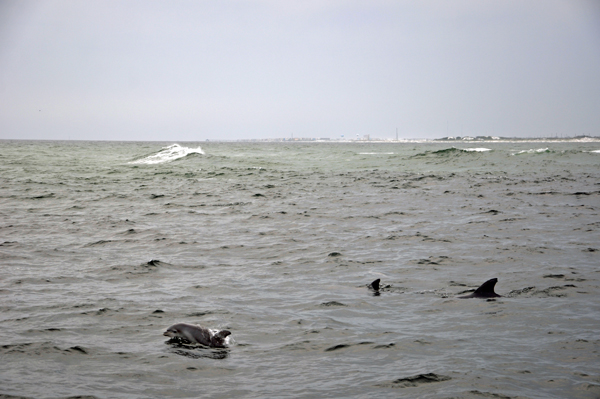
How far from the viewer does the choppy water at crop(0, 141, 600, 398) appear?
615 centimetres

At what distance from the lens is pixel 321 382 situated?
6074 millimetres

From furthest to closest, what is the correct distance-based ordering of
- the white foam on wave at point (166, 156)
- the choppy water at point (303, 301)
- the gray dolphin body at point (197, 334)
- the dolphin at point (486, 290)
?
the white foam on wave at point (166, 156), the dolphin at point (486, 290), the gray dolphin body at point (197, 334), the choppy water at point (303, 301)

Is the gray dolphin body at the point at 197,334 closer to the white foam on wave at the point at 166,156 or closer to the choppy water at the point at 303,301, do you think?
the choppy water at the point at 303,301

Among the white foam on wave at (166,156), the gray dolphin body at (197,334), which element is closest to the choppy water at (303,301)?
the gray dolphin body at (197,334)

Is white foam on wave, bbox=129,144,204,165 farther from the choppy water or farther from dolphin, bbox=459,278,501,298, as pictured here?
dolphin, bbox=459,278,501,298

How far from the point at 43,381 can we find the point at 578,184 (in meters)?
29.1

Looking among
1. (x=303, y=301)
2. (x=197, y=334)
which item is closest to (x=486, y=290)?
(x=303, y=301)

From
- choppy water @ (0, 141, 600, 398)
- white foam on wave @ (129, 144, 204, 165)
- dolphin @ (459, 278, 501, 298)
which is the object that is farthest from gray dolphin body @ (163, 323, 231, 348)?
white foam on wave @ (129, 144, 204, 165)

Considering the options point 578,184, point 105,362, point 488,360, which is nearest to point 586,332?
point 488,360

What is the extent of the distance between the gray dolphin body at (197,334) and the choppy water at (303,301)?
0.60ft

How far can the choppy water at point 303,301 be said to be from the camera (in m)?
6.15

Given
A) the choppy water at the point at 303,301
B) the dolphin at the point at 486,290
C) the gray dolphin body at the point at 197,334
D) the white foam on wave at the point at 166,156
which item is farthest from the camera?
the white foam on wave at the point at 166,156

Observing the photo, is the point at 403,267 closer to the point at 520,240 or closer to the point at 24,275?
the point at 520,240

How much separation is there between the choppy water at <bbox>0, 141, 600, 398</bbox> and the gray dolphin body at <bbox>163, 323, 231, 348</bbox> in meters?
0.18
